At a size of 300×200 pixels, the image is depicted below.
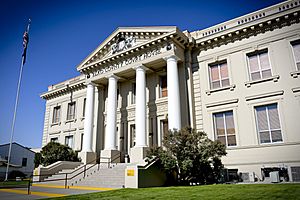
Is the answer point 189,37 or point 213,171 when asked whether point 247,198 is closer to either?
point 213,171

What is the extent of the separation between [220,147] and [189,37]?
31.9ft

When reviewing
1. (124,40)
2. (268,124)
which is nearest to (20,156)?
(124,40)

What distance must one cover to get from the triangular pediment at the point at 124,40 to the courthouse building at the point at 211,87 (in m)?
0.09

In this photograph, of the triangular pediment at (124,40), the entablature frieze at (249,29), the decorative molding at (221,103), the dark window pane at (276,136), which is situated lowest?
the dark window pane at (276,136)

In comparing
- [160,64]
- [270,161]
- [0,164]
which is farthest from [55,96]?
[270,161]

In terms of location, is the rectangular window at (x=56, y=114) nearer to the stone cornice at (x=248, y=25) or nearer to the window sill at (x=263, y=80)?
the stone cornice at (x=248, y=25)

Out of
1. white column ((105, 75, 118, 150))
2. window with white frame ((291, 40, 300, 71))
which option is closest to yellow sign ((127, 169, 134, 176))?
white column ((105, 75, 118, 150))

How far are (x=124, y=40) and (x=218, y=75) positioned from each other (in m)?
9.01

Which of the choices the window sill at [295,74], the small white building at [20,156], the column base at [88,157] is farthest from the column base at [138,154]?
the small white building at [20,156]

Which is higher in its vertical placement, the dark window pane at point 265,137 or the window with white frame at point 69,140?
the window with white frame at point 69,140

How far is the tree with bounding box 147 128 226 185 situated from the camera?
14336mm

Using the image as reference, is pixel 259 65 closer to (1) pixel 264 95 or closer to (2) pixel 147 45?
(1) pixel 264 95

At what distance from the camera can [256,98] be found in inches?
665

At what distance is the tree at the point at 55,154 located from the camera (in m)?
22.6
